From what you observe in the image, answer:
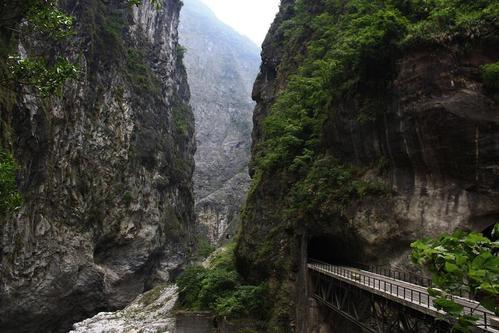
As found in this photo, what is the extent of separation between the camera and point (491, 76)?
15500 mm

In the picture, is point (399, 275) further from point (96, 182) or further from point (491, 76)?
point (96, 182)

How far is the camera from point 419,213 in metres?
17.2

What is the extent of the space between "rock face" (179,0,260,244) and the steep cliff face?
54.2m

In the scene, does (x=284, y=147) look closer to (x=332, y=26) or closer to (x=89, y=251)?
(x=332, y=26)

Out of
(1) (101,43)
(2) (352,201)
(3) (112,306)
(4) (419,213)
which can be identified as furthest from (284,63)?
(3) (112,306)

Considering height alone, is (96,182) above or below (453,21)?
below

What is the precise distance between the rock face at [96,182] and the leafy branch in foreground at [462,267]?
23.5 m

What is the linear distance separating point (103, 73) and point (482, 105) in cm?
3590

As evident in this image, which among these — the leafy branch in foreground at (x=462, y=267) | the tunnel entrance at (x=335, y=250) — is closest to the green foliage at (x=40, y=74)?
the leafy branch in foreground at (x=462, y=267)

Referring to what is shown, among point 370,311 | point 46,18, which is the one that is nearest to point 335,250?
point 370,311

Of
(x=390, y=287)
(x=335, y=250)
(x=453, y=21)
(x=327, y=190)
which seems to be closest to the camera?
(x=390, y=287)

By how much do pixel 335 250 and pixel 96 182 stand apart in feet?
82.3

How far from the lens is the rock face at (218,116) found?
279ft

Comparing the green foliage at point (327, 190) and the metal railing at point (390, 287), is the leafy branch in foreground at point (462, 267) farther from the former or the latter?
the green foliage at point (327, 190)
